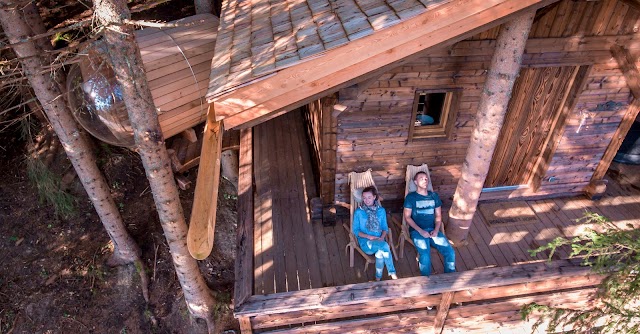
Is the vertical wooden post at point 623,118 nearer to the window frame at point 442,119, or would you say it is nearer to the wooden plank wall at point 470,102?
the wooden plank wall at point 470,102

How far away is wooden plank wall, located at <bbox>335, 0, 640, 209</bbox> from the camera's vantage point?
488 centimetres

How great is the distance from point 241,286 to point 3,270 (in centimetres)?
626

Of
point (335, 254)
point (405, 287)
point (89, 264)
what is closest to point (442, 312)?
point (405, 287)

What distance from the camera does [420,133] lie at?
5.80 metres

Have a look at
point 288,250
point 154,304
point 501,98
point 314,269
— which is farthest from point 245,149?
point 501,98

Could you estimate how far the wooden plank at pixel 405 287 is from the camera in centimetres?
445

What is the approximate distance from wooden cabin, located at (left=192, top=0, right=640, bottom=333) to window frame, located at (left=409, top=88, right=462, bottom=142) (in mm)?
18

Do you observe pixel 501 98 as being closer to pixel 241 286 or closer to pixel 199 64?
pixel 241 286

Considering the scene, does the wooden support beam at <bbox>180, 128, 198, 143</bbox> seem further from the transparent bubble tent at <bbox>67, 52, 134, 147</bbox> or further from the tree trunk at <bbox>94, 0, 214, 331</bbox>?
the tree trunk at <bbox>94, 0, 214, 331</bbox>

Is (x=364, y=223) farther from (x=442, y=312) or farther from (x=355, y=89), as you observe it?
(x=355, y=89)

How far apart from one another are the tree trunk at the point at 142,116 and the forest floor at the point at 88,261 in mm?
2599

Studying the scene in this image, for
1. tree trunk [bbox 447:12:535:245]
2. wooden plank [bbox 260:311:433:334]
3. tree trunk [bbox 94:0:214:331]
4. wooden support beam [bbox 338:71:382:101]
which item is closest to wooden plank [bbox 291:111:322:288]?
wooden plank [bbox 260:311:433:334]

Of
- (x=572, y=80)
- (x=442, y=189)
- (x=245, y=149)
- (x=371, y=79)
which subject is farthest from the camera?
(x=245, y=149)

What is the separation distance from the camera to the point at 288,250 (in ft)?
19.6
